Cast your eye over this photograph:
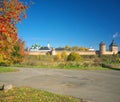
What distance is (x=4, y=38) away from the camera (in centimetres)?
777

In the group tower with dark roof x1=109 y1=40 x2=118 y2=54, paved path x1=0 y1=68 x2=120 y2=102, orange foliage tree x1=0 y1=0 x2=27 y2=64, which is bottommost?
paved path x1=0 y1=68 x2=120 y2=102

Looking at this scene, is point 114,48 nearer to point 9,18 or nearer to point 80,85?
point 80,85

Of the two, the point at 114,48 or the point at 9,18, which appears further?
the point at 114,48

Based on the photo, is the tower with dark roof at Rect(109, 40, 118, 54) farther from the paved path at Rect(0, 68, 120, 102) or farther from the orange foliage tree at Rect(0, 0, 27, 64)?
the orange foliage tree at Rect(0, 0, 27, 64)

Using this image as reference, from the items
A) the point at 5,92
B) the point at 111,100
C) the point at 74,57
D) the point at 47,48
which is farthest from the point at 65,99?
the point at 47,48

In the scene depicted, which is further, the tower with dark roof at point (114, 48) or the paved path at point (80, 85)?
the tower with dark roof at point (114, 48)

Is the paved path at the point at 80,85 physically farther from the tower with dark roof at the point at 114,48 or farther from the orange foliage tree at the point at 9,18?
the tower with dark roof at the point at 114,48

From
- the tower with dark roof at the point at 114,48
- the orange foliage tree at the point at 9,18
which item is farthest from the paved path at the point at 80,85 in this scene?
the tower with dark roof at the point at 114,48

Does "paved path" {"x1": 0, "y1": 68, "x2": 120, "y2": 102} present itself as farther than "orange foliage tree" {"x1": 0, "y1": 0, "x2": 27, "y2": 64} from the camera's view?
Yes

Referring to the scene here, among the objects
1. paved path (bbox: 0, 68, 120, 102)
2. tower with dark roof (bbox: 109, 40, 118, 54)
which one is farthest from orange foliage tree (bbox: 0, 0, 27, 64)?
tower with dark roof (bbox: 109, 40, 118, 54)

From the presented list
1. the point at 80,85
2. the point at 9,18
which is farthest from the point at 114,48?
the point at 9,18

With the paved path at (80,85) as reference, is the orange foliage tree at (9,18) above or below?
above

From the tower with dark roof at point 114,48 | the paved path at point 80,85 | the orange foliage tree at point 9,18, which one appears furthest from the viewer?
the tower with dark roof at point 114,48

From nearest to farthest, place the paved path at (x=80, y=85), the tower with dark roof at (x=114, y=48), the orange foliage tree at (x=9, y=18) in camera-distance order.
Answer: the orange foliage tree at (x=9, y=18) → the paved path at (x=80, y=85) → the tower with dark roof at (x=114, y=48)
